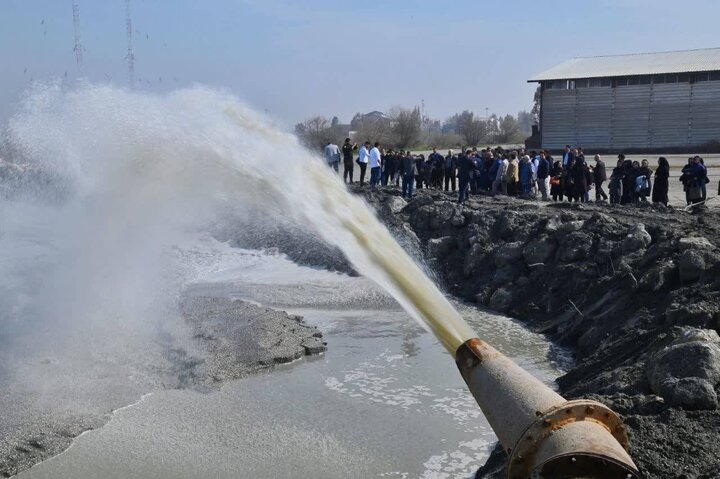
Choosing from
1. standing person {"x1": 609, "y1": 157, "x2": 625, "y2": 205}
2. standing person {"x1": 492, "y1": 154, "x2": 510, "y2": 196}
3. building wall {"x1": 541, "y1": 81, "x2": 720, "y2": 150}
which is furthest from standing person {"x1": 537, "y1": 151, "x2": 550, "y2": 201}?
building wall {"x1": 541, "y1": 81, "x2": 720, "y2": 150}

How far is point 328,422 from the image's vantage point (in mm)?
10766

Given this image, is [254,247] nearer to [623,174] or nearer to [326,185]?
[623,174]

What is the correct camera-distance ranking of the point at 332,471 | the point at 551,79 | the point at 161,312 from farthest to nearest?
1. the point at 551,79
2. the point at 161,312
3. the point at 332,471

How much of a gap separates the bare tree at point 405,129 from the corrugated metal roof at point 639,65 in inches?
678

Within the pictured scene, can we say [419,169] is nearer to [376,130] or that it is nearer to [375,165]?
[375,165]

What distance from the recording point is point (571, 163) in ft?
79.5

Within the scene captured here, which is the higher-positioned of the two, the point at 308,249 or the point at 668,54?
the point at 668,54

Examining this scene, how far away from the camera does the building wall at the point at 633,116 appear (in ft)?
163

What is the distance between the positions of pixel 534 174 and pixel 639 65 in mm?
33415

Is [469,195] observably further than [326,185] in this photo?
Yes

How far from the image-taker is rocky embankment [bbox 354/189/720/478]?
8164mm

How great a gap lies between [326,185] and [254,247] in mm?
15975

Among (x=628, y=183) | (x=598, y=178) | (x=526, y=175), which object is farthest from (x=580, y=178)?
(x=526, y=175)

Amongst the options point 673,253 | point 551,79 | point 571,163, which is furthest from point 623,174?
point 551,79
